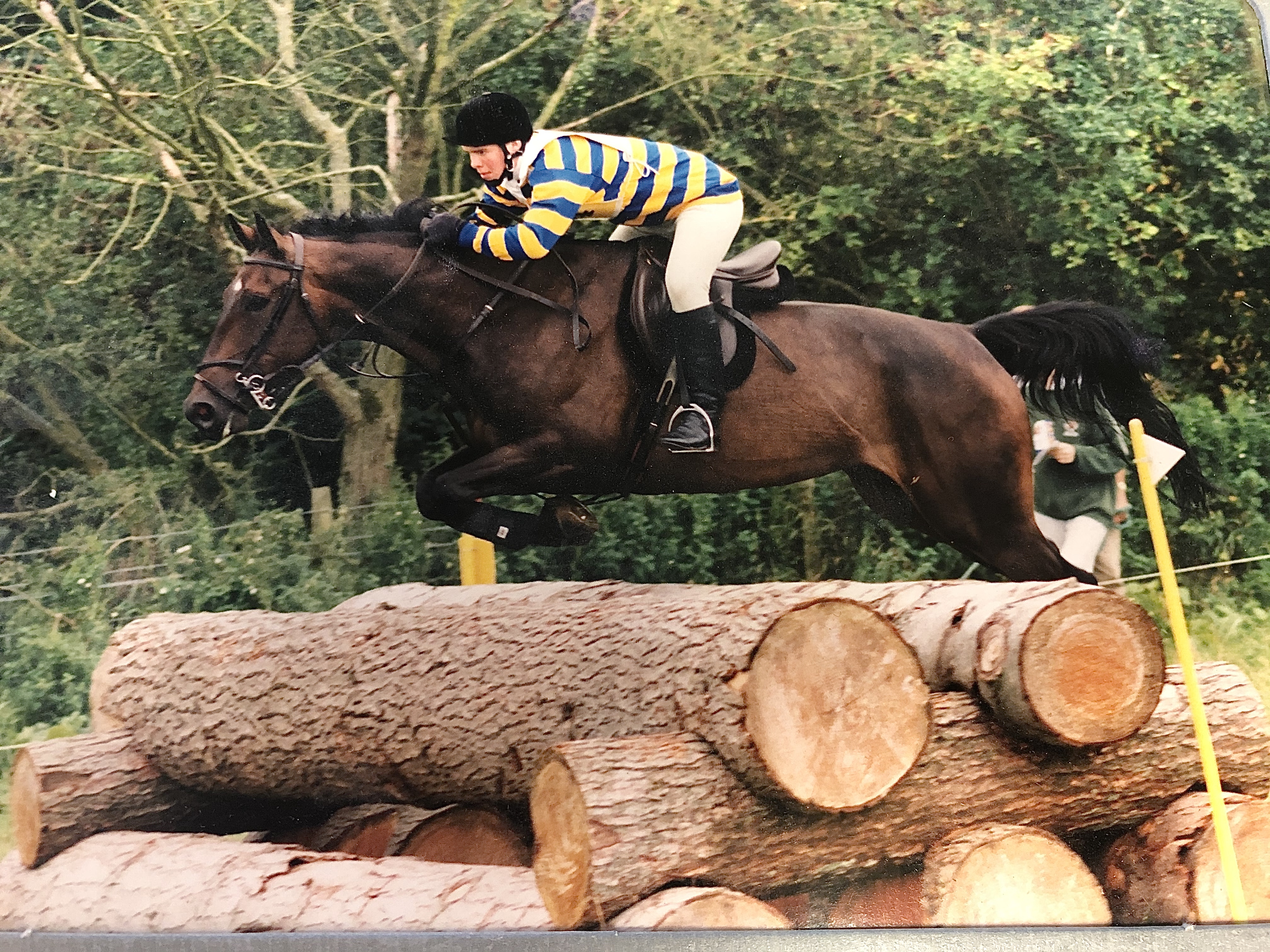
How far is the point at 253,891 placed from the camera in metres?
2.97

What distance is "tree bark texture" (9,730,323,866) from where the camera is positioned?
3.15 metres

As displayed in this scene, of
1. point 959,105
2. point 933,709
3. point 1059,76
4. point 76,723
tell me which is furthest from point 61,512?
point 1059,76

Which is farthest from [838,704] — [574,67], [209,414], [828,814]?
[574,67]

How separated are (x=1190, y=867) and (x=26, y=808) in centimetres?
310

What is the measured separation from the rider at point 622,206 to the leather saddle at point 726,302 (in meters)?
0.03

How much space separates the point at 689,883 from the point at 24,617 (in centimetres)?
211

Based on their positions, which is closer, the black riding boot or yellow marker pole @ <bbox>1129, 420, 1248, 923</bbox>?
yellow marker pole @ <bbox>1129, 420, 1248, 923</bbox>

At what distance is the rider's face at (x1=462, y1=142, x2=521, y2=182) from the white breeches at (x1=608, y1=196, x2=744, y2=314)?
1.16 ft

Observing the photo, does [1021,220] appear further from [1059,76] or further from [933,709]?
[933,709]

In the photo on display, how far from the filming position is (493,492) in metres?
3.08

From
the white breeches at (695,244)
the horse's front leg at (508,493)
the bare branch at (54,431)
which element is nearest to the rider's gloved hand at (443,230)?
the white breeches at (695,244)

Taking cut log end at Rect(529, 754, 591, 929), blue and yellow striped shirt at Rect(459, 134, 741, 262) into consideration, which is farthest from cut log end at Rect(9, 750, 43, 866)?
blue and yellow striped shirt at Rect(459, 134, 741, 262)

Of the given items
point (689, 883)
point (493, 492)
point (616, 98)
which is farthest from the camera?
point (616, 98)

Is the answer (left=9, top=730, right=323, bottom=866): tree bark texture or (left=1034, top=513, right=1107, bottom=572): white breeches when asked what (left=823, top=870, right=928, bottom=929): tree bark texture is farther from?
(left=9, top=730, right=323, bottom=866): tree bark texture
